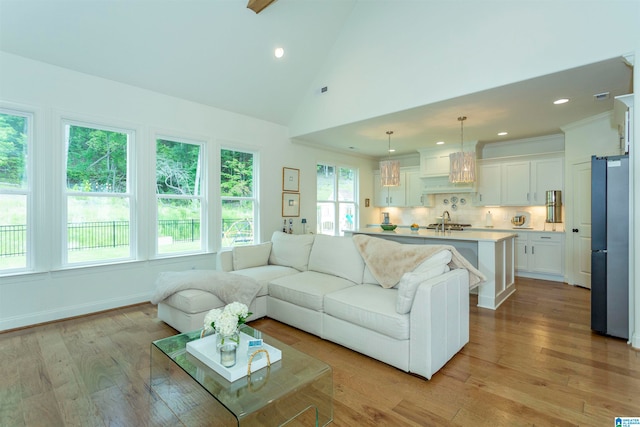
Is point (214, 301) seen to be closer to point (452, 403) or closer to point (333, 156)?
point (452, 403)

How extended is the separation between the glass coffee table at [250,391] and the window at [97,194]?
2.33 m

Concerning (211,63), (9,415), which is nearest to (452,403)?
(9,415)

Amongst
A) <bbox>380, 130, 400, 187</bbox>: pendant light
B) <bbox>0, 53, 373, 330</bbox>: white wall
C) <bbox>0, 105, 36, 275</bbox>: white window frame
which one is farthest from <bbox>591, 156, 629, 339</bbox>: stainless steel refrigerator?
<bbox>0, 105, 36, 275</bbox>: white window frame

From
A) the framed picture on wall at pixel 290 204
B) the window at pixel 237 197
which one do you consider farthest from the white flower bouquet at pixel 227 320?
the framed picture on wall at pixel 290 204

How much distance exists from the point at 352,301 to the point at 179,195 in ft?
10.3

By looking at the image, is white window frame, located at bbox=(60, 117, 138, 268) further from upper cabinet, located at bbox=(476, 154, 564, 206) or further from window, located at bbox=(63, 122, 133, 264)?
upper cabinet, located at bbox=(476, 154, 564, 206)

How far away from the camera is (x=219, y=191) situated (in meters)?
4.94

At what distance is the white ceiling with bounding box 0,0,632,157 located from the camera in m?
3.19

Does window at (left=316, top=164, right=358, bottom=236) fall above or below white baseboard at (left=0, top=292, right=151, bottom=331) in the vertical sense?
above

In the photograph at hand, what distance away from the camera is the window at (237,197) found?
5090 mm

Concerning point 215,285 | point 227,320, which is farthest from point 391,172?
point 227,320

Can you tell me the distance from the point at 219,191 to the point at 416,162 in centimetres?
499

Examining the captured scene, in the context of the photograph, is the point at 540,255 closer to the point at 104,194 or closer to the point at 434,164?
the point at 434,164

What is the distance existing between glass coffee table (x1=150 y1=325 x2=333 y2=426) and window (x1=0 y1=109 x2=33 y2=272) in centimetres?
240
